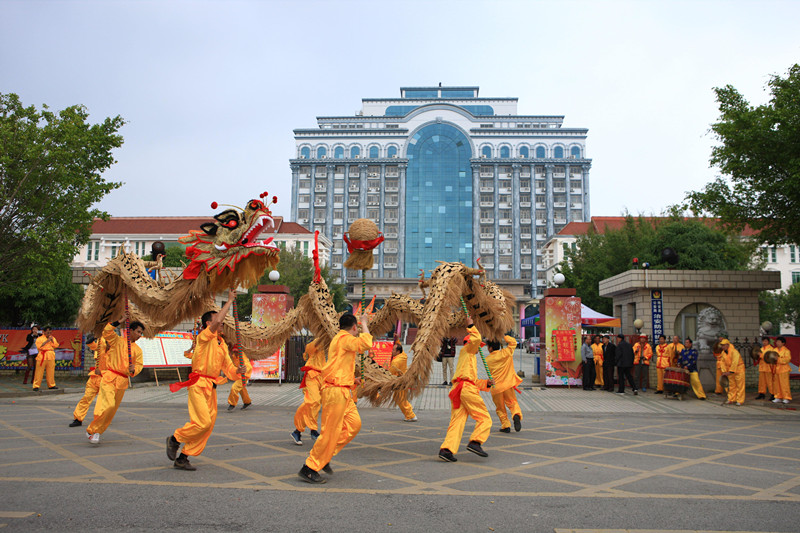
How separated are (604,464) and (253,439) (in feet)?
15.6

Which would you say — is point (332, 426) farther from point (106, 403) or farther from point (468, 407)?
point (106, 403)

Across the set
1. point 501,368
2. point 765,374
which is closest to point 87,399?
point 501,368

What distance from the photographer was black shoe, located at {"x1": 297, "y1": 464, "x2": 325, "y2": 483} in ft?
17.3

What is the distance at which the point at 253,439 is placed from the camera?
777 centimetres

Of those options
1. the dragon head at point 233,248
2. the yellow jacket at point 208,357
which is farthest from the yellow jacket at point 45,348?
the yellow jacket at point 208,357

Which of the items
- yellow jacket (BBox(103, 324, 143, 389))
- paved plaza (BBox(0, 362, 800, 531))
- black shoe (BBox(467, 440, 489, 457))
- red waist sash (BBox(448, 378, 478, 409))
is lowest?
paved plaza (BBox(0, 362, 800, 531))

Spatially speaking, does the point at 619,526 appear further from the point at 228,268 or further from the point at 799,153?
the point at 799,153

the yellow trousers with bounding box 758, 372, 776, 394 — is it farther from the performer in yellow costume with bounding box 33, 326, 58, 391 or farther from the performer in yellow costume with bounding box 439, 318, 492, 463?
the performer in yellow costume with bounding box 33, 326, 58, 391

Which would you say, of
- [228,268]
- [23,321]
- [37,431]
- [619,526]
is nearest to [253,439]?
[228,268]

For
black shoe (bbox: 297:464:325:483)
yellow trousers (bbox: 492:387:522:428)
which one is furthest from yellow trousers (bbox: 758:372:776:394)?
black shoe (bbox: 297:464:325:483)

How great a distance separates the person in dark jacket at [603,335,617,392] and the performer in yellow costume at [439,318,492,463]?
962 centimetres

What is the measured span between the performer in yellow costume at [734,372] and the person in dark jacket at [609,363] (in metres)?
2.82

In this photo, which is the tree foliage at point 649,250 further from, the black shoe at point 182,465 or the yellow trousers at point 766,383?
the black shoe at point 182,465

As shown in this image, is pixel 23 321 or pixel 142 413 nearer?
pixel 142 413
